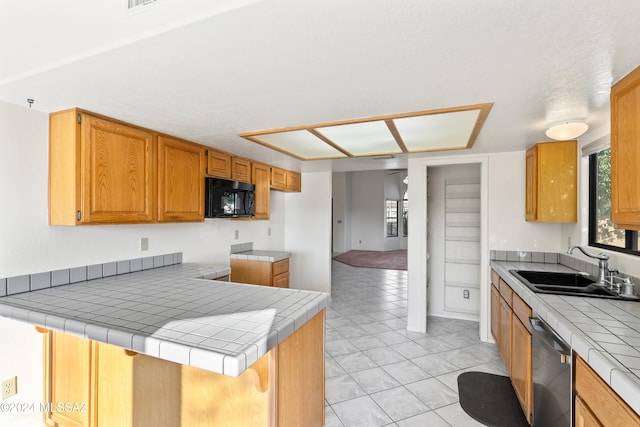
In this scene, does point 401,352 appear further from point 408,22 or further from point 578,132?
point 408,22

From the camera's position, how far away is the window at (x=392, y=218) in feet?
36.4

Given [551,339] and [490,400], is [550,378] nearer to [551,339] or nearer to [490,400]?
[551,339]

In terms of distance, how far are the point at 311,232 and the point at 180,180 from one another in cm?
268

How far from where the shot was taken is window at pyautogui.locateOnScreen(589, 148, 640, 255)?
2.34m

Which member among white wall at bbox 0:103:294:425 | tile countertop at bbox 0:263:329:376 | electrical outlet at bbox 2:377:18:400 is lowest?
electrical outlet at bbox 2:377:18:400

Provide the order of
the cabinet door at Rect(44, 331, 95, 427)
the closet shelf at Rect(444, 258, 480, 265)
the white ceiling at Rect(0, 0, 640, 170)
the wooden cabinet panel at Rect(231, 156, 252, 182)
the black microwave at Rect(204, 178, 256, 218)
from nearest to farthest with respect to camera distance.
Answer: the white ceiling at Rect(0, 0, 640, 170) → the cabinet door at Rect(44, 331, 95, 427) → the black microwave at Rect(204, 178, 256, 218) → the wooden cabinet panel at Rect(231, 156, 252, 182) → the closet shelf at Rect(444, 258, 480, 265)

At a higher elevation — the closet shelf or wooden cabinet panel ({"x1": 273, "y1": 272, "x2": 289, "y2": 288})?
the closet shelf

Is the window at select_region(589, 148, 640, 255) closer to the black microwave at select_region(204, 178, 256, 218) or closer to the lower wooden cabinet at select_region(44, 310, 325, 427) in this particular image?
the lower wooden cabinet at select_region(44, 310, 325, 427)

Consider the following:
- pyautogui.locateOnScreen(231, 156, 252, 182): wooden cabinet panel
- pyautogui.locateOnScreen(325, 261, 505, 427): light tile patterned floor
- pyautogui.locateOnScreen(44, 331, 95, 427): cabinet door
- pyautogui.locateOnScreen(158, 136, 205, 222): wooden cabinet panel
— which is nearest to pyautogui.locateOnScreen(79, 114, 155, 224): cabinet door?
pyautogui.locateOnScreen(158, 136, 205, 222): wooden cabinet panel

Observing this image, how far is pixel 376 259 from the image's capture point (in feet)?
29.8

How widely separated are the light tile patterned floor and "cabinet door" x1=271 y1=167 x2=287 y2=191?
1979 millimetres

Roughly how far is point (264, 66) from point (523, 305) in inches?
87.8

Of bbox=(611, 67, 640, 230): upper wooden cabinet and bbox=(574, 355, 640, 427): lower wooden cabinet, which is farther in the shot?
bbox=(611, 67, 640, 230): upper wooden cabinet

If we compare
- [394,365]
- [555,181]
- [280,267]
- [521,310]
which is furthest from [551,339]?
[280,267]
